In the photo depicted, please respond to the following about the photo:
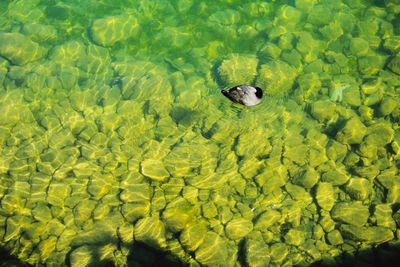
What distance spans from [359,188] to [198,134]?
2.61 m

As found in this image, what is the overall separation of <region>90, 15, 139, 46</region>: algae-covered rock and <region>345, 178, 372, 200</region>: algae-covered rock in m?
5.06

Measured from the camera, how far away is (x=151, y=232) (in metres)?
4.76

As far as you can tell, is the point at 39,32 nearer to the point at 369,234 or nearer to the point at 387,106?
the point at 387,106

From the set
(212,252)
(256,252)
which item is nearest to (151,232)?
(212,252)

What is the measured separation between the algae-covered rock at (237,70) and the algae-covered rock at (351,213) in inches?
102

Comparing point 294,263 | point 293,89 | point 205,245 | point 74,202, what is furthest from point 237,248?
point 293,89

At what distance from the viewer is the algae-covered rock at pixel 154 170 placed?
522cm

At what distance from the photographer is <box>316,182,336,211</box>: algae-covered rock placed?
4863 millimetres

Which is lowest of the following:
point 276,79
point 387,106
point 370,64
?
point 387,106

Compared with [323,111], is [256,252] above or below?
below

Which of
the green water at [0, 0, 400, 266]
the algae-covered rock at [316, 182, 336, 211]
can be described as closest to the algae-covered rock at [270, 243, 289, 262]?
the green water at [0, 0, 400, 266]

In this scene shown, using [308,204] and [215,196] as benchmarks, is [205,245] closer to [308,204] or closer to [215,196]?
[215,196]

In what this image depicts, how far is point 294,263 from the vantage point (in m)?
4.54

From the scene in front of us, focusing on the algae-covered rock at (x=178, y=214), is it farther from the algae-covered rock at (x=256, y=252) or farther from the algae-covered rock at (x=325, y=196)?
the algae-covered rock at (x=325, y=196)
